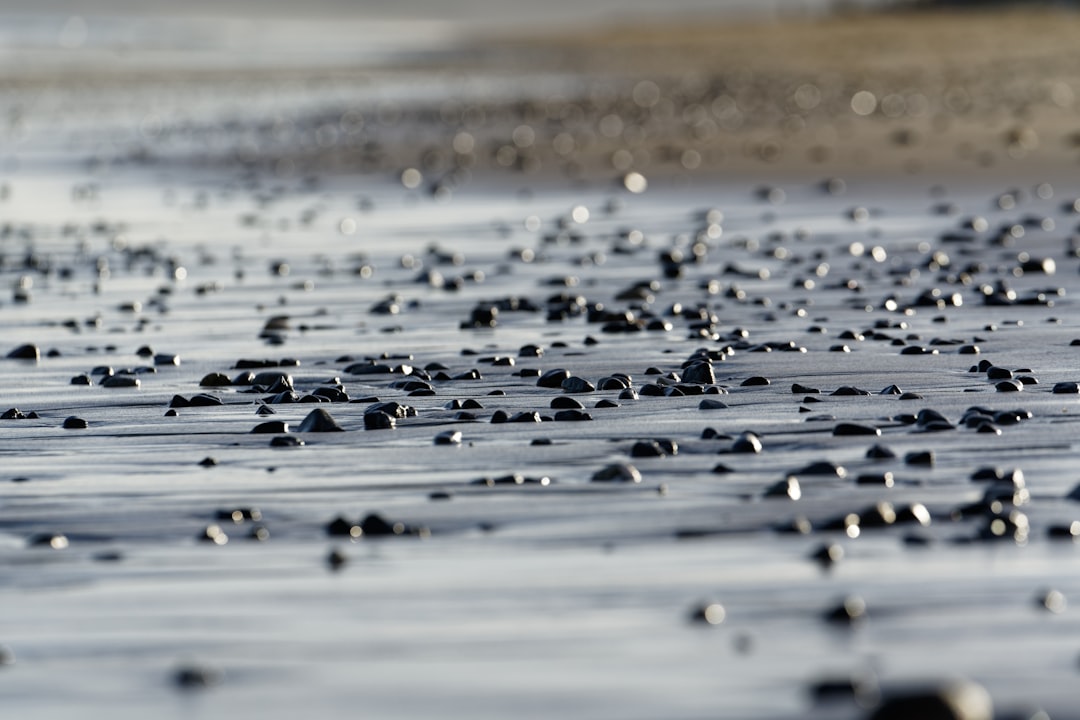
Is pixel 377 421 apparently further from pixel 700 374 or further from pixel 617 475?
pixel 700 374

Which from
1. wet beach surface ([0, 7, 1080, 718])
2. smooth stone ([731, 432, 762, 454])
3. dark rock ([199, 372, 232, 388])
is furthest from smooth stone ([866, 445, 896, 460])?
dark rock ([199, 372, 232, 388])

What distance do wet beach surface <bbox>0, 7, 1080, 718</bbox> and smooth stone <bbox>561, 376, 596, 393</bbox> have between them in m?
0.11

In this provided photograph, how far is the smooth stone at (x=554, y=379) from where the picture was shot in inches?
405

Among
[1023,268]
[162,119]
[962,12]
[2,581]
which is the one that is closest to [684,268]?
[1023,268]

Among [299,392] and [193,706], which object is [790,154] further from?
[193,706]

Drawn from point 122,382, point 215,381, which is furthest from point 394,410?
point 122,382

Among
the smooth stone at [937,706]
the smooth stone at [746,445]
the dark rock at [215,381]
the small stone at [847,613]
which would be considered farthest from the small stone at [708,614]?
the dark rock at [215,381]

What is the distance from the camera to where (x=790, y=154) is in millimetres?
27359

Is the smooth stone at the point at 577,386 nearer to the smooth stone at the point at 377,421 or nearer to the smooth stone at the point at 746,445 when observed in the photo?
the smooth stone at the point at 377,421

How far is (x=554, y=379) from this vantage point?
406 inches

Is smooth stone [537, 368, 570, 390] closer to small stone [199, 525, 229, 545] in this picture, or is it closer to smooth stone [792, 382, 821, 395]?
smooth stone [792, 382, 821, 395]

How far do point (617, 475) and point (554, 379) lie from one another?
8.55 ft

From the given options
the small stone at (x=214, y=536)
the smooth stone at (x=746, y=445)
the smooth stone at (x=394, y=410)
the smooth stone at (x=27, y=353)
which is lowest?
the small stone at (x=214, y=536)

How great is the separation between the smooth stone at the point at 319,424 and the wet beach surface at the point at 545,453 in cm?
1
